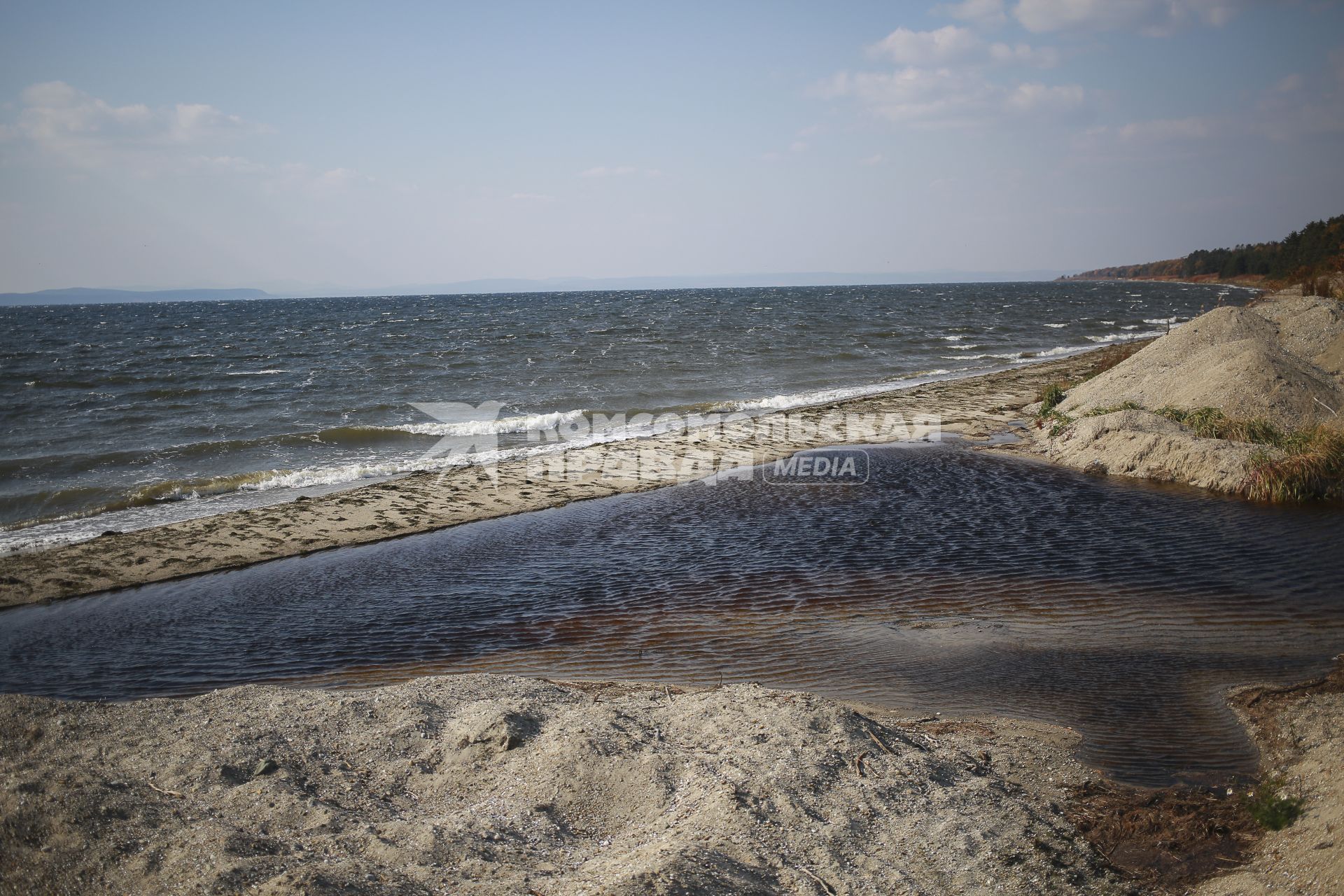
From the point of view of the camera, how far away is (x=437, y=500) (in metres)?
12.9

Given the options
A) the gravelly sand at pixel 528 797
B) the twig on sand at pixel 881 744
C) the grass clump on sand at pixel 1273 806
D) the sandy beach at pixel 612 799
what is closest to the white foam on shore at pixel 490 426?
the sandy beach at pixel 612 799

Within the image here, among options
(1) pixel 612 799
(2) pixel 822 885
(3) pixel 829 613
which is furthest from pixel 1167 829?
(3) pixel 829 613

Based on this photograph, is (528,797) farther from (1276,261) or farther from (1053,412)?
(1276,261)

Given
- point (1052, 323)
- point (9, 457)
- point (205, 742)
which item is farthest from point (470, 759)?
point (1052, 323)

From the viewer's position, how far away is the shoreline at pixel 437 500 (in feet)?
32.6

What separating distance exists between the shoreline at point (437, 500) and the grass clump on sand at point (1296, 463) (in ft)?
17.4

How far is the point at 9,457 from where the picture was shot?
1742cm

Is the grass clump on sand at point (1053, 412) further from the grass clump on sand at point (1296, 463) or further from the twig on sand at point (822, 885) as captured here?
the twig on sand at point (822, 885)

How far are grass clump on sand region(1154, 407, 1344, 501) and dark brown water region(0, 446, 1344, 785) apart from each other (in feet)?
1.85

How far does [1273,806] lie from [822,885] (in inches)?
106

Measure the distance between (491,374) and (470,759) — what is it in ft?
89.5

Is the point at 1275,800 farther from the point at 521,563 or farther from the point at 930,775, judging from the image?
the point at 521,563

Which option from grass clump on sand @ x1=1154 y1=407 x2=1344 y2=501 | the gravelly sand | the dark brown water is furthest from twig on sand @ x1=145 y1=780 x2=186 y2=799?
grass clump on sand @ x1=1154 y1=407 x2=1344 y2=501

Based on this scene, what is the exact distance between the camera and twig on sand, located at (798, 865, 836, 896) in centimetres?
346
